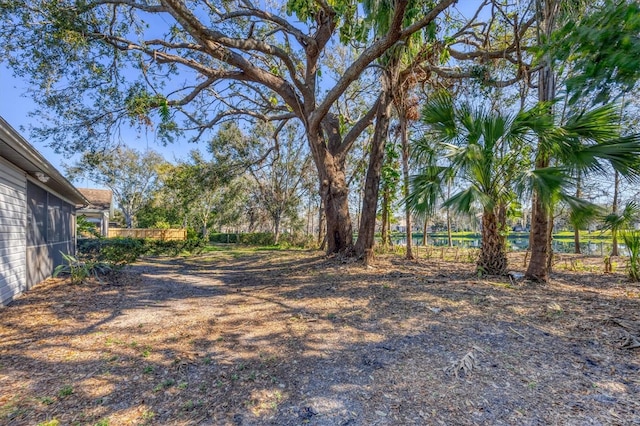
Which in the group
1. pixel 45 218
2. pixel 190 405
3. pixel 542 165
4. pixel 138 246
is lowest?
pixel 190 405

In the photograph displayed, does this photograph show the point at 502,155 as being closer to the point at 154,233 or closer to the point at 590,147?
the point at 590,147

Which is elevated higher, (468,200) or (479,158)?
(479,158)

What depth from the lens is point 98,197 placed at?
840 inches

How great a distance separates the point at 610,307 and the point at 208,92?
10492 millimetres

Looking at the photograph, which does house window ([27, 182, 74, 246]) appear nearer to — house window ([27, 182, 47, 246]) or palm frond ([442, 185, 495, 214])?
house window ([27, 182, 47, 246])

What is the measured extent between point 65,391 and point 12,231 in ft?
15.2

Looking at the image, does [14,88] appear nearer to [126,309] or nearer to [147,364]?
[126,309]

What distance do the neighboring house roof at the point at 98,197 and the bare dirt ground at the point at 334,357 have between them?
1744 centimetres

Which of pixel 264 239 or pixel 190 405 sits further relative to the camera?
pixel 264 239

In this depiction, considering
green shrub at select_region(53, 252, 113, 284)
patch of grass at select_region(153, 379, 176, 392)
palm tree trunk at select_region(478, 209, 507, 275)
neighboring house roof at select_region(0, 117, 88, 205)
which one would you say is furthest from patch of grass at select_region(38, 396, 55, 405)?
palm tree trunk at select_region(478, 209, 507, 275)

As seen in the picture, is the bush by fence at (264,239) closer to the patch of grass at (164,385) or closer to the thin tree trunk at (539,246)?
the thin tree trunk at (539,246)

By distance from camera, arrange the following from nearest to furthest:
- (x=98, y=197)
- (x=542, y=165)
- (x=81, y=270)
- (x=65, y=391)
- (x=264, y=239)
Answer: (x=65, y=391) < (x=542, y=165) < (x=81, y=270) < (x=264, y=239) < (x=98, y=197)

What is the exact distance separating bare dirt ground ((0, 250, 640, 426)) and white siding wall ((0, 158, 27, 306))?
396 millimetres

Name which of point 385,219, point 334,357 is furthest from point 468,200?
point 385,219
